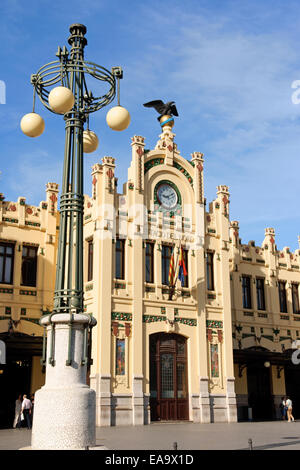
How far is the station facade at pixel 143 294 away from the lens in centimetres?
2531

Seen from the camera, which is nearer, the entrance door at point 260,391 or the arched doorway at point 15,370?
the arched doorway at point 15,370

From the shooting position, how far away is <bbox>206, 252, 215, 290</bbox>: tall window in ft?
98.0

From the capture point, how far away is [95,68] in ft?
42.0

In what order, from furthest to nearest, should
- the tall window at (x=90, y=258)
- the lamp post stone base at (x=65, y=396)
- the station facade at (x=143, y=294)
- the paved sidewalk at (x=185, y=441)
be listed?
the tall window at (x=90, y=258), the station facade at (x=143, y=294), the paved sidewalk at (x=185, y=441), the lamp post stone base at (x=65, y=396)

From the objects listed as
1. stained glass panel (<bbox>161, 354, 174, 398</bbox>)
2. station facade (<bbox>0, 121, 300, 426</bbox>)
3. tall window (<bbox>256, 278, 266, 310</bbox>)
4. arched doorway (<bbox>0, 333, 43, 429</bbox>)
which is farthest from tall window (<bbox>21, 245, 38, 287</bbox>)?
tall window (<bbox>256, 278, 266, 310</bbox>)

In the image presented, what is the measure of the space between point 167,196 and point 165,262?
3.64 metres

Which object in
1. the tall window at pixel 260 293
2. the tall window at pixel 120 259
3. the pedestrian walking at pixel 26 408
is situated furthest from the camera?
the tall window at pixel 260 293

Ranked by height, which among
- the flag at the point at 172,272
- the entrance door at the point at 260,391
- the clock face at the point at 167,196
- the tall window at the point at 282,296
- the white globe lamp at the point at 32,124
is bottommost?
the entrance door at the point at 260,391

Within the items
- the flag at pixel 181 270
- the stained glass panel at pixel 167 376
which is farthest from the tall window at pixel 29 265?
the stained glass panel at pixel 167 376

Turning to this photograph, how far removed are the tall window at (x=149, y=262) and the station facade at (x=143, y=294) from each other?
0.05m

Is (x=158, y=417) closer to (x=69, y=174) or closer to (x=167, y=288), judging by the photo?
(x=167, y=288)

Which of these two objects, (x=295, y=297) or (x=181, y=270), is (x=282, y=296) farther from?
(x=181, y=270)

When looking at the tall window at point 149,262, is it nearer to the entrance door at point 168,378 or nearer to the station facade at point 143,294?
the station facade at point 143,294

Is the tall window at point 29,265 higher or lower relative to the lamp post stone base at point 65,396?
higher
